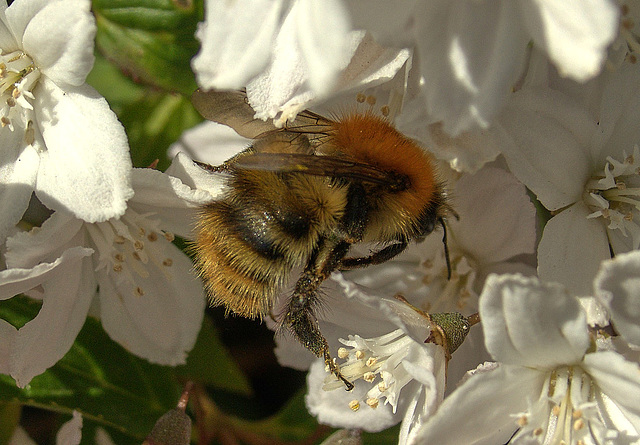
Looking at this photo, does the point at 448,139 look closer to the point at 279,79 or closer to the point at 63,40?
the point at 279,79

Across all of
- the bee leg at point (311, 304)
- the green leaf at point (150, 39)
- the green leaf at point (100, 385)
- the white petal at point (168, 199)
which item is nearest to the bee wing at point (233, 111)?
the white petal at point (168, 199)

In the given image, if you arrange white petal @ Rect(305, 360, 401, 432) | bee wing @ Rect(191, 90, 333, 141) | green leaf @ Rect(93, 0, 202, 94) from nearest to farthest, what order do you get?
bee wing @ Rect(191, 90, 333, 141) < white petal @ Rect(305, 360, 401, 432) < green leaf @ Rect(93, 0, 202, 94)

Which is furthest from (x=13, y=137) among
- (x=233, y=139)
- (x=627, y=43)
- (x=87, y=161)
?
(x=627, y=43)

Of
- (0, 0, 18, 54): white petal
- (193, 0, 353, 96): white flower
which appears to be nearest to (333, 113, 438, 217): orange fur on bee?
(193, 0, 353, 96): white flower

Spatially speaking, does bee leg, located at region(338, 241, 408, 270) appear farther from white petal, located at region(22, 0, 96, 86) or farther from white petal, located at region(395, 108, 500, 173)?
white petal, located at region(22, 0, 96, 86)

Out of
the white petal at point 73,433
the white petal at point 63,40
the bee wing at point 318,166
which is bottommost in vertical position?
the white petal at point 73,433

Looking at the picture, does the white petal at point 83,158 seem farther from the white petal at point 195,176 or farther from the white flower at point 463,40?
the white flower at point 463,40
